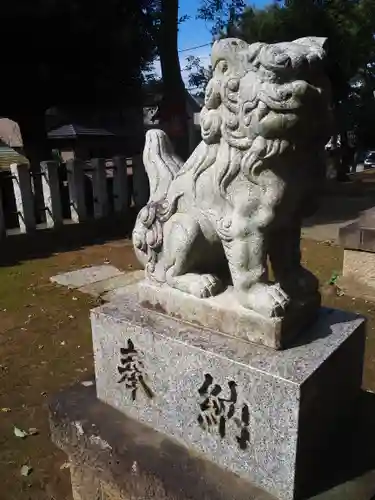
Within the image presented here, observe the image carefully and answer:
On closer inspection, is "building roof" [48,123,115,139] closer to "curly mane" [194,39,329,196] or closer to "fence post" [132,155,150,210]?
"fence post" [132,155,150,210]

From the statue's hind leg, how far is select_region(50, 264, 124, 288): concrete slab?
3387mm

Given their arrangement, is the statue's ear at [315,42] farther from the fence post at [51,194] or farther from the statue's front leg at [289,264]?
the fence post at [51,194]

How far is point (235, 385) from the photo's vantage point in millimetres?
1739

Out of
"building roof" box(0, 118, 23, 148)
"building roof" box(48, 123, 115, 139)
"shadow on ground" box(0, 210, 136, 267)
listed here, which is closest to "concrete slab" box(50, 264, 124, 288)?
"shadow on ground" box(0, 210, 136, 267)

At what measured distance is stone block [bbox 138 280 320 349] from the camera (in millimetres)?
1760

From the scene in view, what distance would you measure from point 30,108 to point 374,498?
8.10 meters

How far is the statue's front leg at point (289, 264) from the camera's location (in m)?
1.88

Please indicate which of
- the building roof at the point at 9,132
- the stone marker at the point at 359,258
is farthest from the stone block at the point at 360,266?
the building roof at the point at 9,132

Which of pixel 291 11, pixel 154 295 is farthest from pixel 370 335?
pixel 291 11

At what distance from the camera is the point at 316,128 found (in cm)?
161

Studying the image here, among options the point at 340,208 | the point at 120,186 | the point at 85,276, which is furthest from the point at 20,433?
the point at 340,208

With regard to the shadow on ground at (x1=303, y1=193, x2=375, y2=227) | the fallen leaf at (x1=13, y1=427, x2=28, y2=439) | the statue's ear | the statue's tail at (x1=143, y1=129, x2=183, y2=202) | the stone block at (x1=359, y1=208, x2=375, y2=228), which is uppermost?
the statue's ear

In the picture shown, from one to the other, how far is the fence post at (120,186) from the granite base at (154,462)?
19.9 ft

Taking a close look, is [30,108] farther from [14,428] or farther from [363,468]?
[363,468]
